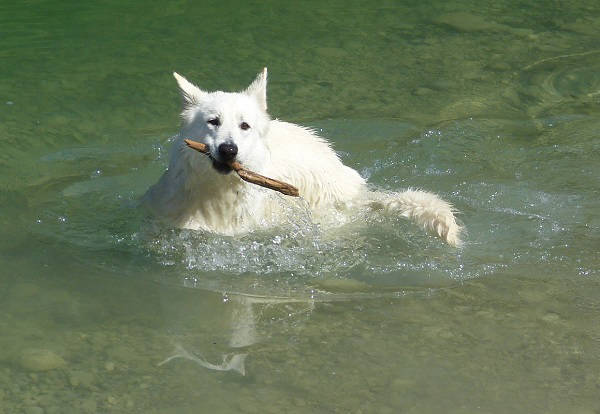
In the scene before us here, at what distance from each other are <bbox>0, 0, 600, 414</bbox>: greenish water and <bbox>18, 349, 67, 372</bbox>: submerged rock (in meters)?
0.02

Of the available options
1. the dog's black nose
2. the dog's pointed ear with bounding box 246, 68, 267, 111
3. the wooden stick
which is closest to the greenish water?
the wooden stick

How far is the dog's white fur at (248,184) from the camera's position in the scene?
6.18 m

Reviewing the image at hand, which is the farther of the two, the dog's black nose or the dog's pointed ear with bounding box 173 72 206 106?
the dog's pointed ear with bounding box 173 72 206 106

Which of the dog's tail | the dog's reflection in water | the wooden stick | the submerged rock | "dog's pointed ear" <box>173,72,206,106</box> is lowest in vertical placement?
the submerged rock

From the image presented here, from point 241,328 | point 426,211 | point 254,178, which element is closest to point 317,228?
point 426,211

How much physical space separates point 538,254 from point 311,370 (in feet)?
7.61

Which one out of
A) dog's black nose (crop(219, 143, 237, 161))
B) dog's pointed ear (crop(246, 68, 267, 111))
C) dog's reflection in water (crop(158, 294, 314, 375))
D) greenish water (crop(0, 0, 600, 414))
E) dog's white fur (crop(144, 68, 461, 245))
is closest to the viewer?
greenish water (crop(0, 0, 600, 414))

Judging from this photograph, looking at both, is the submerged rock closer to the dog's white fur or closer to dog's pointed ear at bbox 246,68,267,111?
the dog's white fur

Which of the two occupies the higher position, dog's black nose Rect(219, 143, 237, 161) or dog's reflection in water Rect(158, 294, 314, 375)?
dog's black nose Rect(219, 143, 237, 161)

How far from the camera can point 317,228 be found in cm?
714

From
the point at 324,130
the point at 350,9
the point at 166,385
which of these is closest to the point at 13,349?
the point at 166,385

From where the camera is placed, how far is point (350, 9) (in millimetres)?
11719

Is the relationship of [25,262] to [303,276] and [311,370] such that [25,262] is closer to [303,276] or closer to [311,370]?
[303,276]

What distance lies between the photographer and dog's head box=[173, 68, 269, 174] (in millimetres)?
5973
